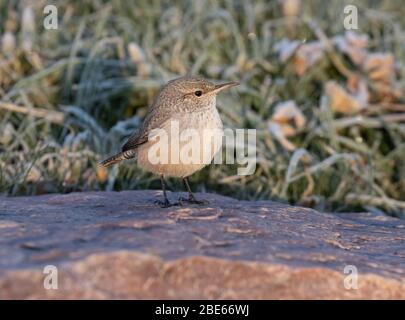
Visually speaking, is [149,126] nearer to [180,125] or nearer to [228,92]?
[180,125]

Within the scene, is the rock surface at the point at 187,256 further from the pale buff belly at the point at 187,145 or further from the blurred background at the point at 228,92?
the blurred background at the point at 228,92

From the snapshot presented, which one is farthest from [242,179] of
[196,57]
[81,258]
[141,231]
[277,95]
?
[81,258]

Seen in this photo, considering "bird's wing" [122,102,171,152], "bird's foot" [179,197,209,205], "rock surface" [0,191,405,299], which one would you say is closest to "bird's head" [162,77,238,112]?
"bird's wing" [122,102,171,152]

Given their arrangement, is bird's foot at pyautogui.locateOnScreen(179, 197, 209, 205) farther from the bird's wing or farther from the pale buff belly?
the bird's wing

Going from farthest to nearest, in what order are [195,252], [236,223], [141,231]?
[236,223], [141,231], [195,252]

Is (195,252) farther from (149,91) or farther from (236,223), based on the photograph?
(149,91)

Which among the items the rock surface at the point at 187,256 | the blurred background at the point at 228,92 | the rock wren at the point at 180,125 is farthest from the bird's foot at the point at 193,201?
the blurred background at the point at 228,92

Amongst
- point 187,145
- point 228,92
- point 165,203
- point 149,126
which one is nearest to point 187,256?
point 187,145
